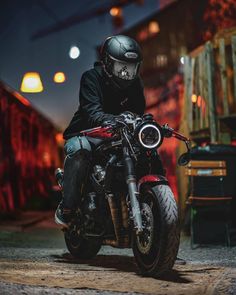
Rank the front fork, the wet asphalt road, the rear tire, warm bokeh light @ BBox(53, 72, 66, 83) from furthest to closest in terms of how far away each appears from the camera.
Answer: warm bokeh light @ BBox(53, 72, 66, 83) < the rear tire < the front fork < the wet asphalt road

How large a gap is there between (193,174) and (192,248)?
3.54 ft

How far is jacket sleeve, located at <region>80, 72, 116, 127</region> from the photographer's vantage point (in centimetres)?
582

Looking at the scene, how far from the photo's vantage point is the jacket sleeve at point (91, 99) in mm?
5824

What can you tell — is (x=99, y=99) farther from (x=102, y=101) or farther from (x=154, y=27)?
(x=154, y=27)

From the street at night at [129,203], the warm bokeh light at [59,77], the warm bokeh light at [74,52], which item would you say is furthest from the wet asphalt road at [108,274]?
the warm bokeh light at [59,77]

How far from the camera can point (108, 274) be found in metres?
5.49

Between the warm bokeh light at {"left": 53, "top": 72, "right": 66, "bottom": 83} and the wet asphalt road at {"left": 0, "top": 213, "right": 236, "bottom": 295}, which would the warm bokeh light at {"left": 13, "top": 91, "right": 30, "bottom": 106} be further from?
the wet asphalt road at {"left": 0, "top": 213, "right": 236, "bottom": 295}

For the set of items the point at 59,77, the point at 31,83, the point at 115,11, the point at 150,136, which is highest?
the point at 115,11

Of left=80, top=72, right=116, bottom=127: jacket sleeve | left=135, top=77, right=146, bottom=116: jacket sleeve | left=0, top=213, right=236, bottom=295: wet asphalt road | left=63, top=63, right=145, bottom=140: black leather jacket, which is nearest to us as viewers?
left=0, top=213, right=236, bottom=295: wet asphalt road

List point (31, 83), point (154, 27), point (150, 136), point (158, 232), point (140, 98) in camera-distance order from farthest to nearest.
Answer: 1. point (154, 27)
2. point (31, 83)
3. point (140, 98)
4. point (150, 136)
5. point (158, 232)

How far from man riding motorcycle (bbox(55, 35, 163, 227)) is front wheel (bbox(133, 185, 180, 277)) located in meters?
0.47

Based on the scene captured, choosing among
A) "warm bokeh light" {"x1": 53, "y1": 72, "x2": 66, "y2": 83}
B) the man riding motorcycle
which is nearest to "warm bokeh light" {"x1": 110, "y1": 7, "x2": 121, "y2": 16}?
"warm bokeh light" {"x1": 53, "y1": 72, "x2": 66, "y2": 83}

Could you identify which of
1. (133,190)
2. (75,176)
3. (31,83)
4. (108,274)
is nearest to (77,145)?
(75,176)

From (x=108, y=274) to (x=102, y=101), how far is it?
1.77 m
